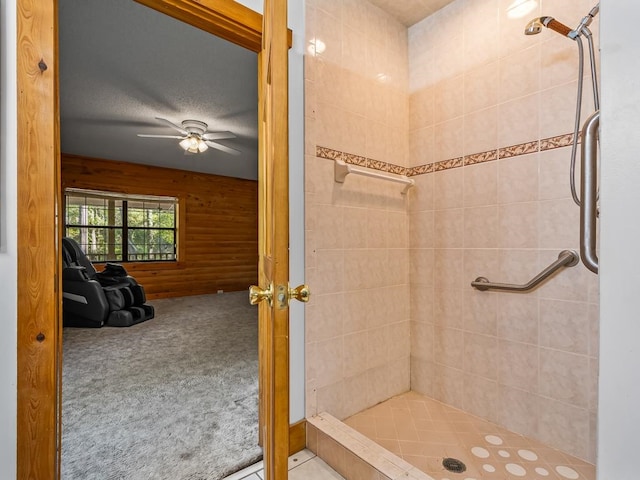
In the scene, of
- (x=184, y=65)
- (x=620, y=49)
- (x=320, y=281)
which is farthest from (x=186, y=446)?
(x=184, y=65)

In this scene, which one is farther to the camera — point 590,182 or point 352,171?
point 352,171

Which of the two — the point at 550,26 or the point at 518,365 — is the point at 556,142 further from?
the point at 518,365

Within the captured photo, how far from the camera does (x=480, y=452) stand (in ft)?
5.03

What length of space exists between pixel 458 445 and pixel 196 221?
18.9 ft

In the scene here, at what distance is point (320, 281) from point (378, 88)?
1.22 m

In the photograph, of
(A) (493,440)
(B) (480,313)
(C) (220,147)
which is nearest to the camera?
(A) (493,440)

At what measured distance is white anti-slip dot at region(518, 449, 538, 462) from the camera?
149 centimetres

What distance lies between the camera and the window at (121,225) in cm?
532

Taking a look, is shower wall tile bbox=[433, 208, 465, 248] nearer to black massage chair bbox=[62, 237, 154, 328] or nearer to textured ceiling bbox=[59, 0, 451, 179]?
textured ceiling bbox=[59, 0, 451, 179]

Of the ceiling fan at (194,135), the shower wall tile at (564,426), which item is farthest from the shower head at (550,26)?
the ceiling fan at (194,135)

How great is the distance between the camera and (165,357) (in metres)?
2.90

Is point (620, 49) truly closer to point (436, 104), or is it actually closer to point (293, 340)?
point (293, 340)

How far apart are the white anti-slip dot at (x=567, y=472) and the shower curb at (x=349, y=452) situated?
2.20 ft

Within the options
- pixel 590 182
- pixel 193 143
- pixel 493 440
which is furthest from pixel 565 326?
pixel 193 143
